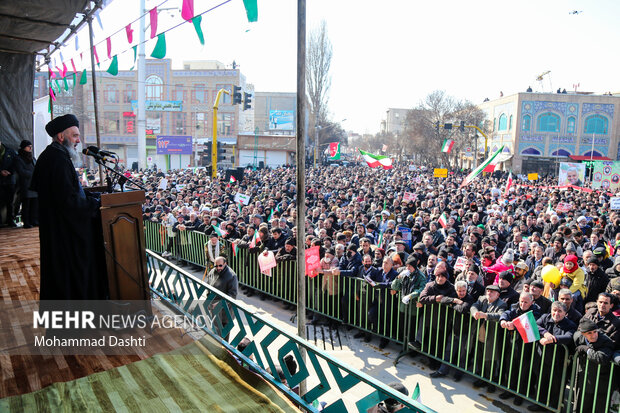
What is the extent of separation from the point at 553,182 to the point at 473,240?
1059 inches

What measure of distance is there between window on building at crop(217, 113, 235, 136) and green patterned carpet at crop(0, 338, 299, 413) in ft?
191

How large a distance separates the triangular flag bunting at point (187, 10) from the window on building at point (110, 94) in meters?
56.0

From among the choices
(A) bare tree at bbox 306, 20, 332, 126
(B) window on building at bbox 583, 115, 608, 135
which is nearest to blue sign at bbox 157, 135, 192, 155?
(A) bare tree at bbox 306, 20, 332, 126

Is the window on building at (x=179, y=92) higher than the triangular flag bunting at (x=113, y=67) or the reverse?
higher

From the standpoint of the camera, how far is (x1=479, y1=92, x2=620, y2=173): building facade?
49156 millimetres

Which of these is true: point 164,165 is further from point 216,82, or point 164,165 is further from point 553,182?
point 553,182

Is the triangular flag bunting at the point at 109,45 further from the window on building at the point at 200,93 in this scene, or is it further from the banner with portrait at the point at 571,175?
the window on building at the point at 200,93

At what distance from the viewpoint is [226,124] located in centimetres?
5984

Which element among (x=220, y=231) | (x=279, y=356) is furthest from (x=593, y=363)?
(x=220, y=231)

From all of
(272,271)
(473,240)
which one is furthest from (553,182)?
(272,271)

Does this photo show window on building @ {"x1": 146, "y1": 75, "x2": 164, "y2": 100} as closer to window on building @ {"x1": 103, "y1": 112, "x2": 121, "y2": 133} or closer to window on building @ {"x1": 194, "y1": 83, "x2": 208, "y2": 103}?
window on building @ {"x1": 194, "y1": 83, "x2": 208, "y2": 103}

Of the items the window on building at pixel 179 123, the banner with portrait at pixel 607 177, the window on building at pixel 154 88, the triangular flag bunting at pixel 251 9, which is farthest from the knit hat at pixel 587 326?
the window on building at pixel 154 88

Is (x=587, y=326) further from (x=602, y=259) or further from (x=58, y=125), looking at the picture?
(x=58, y=125)

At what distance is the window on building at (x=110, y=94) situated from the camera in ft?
183
